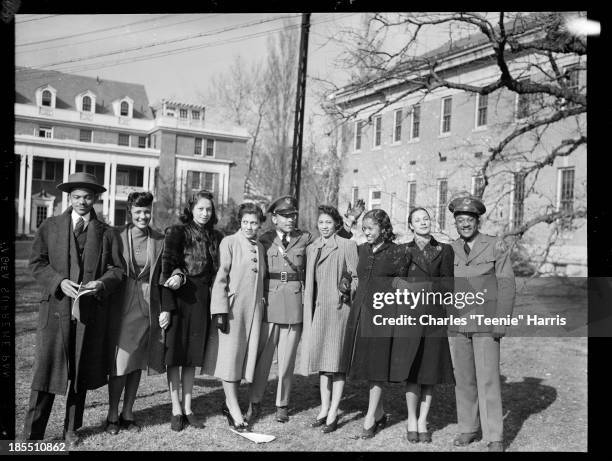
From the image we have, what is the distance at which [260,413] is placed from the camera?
477 centimetres

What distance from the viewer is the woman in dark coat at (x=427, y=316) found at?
414 centimetres

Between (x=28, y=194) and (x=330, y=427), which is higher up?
(x=28, y=194)

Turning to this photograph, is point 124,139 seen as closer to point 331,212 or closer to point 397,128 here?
point 331,212

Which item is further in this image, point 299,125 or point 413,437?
point 299,125

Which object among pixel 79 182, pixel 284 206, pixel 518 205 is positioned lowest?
pixel 284 206

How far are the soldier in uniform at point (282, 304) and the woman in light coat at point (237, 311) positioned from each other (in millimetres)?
125

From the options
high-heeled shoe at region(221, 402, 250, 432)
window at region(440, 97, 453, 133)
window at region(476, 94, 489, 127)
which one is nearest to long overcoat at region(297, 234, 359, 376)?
high-heeled shoe at region(221, 402, 250, 432)

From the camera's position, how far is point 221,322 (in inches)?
171

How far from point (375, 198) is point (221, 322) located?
493 centimetres

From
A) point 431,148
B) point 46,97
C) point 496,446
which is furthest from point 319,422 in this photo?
point 431,148

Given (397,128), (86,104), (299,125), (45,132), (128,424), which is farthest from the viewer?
(397,128)

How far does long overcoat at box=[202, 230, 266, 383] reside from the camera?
4375 millimetres

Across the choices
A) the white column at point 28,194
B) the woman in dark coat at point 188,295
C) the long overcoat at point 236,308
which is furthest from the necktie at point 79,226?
the white column at point 28,194

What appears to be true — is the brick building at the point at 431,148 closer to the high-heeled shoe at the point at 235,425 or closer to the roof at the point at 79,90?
the roof at the point at 79,90
